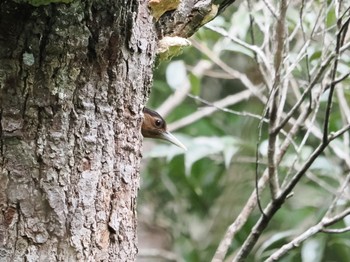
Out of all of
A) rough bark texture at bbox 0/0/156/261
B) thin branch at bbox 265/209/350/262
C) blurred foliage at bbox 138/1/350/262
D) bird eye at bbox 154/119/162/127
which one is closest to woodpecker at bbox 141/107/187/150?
bird eye at bbox 154/119/162/127

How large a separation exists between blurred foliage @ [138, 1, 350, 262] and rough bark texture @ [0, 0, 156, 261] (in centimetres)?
117

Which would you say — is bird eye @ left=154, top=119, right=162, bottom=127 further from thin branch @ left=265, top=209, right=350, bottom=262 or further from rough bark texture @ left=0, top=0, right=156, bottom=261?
rough bark texture @ left=0, top=0, right=156, bottom=261

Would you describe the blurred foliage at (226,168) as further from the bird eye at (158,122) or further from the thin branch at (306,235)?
the thin branch at (306,235)

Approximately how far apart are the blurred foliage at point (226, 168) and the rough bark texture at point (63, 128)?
1.17 m

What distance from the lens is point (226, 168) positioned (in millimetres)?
3039

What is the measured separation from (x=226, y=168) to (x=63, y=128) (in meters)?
1.82

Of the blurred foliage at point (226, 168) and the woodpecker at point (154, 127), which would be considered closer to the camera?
the woodpecker at point (154, 127)

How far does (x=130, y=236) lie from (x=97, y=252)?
9 centimetres

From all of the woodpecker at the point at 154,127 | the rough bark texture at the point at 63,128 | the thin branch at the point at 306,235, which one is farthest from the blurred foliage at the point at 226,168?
the rough bark texture at the point at 63,128

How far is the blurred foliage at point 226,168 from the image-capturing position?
8.93ft

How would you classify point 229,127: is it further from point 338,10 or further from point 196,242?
point 338,10

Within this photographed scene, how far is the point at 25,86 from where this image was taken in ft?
4.05

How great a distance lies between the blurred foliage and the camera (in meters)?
2.72

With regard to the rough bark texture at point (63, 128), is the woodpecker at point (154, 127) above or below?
above
